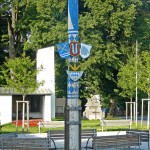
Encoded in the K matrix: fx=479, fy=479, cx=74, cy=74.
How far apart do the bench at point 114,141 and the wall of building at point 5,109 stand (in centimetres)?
1998

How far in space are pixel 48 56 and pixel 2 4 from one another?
945 cm

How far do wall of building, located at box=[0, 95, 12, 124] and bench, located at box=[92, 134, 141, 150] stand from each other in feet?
65.5

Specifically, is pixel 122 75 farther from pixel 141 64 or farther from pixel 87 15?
pixel 87 15

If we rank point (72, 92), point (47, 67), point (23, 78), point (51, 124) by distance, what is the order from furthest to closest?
point (47, 67) → point (23, 78) → point (51, 124) → point (72, 92)

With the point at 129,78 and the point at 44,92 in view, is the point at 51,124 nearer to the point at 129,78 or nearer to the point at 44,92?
the point at 129,78

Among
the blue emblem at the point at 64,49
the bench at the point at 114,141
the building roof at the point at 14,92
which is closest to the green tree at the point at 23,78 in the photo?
the building roof at the point at 14,92

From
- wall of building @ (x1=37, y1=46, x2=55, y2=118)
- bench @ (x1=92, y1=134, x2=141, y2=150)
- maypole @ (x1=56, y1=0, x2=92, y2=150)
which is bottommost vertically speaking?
bench @ (x1=92, y1=134, x2=141, y2=150)

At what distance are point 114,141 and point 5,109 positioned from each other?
21.2 meters

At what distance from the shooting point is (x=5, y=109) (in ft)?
116

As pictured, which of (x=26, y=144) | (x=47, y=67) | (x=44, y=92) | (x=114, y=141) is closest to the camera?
(x=26, y=144)

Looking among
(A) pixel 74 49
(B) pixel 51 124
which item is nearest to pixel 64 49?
(A) pixel 74 49

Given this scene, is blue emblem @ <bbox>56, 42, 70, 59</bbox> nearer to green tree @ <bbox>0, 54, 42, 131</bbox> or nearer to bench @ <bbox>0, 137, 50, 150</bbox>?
bench @ <bbox>0, 137, 50, 150</bbox>

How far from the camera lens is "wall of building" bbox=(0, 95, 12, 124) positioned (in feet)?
115

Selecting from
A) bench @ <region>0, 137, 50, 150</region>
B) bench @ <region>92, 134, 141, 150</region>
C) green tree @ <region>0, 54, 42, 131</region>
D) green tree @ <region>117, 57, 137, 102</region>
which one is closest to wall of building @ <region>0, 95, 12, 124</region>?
green tree @ <region>117, 57, 137, 102</region>
